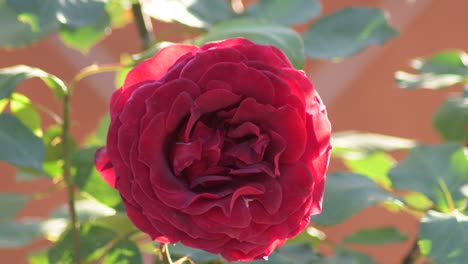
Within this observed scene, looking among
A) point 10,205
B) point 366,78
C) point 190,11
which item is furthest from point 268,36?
point 366,78

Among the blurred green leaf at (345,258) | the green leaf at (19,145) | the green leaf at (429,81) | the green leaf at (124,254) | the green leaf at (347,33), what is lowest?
the blurred green leaf at (345,258)

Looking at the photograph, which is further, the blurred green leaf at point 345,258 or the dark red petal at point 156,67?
the blurred green leaf at point 345,258

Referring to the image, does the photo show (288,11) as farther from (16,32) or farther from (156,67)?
(156,67)

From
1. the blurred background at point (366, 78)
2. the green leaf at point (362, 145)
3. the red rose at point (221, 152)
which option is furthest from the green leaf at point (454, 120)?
the blurred background at point (366, 78)

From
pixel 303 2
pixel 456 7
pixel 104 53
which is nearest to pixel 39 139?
pixel 303 2

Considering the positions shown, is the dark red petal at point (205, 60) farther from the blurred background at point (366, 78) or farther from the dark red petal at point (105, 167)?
the blurred background at point (366, 78)

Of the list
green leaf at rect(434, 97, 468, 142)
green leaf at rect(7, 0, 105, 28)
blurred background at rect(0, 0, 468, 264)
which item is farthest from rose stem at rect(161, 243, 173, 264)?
blurred background at rect(0, 0, 468, 264)

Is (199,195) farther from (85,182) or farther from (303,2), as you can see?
(303,2)
